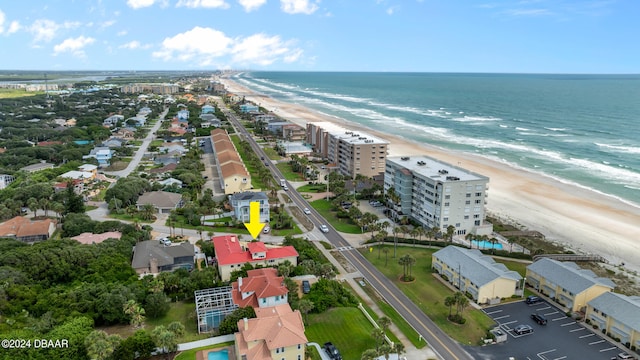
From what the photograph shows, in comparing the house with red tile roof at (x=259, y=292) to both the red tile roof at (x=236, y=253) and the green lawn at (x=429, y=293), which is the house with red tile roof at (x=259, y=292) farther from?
the green lawn at (x=429, y=293)

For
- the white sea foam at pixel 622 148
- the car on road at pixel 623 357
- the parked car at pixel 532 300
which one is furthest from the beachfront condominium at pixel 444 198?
the white sea foam at pixel 622 148

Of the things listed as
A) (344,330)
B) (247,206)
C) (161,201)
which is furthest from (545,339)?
(161,201)

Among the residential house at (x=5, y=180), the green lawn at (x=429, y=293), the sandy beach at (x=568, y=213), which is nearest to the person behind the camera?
the green lawn at (x=429, y=293)

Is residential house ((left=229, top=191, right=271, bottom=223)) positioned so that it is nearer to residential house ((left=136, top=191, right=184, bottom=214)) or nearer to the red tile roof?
residential house ((left=136, top=191, right=184, bottom=214))

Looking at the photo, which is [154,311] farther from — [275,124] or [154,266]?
[275,124]

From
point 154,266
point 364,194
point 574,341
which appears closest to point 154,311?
point 154,266

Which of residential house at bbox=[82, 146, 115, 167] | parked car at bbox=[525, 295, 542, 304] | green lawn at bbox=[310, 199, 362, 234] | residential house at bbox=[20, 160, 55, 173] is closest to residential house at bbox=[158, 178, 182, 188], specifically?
green lawn at bbox=[310, 199, 362, 234]
